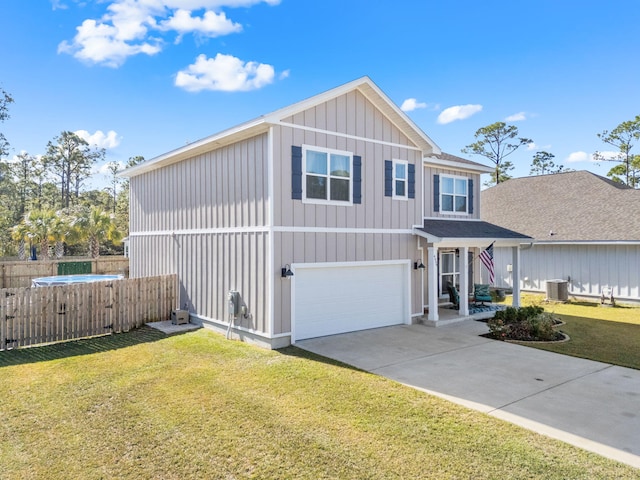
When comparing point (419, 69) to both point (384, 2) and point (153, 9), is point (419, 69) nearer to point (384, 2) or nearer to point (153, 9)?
point (384, 2)

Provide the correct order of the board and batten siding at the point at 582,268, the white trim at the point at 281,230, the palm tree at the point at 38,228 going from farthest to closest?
the palm tree at the point at 38,228
the board and batten siding at the point at 582,268
the white trim at the point at 281,230

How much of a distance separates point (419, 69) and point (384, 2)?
17.8ft

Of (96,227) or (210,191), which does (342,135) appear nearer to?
(210,191)

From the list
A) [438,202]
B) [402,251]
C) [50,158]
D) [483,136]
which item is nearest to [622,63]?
[438,202]

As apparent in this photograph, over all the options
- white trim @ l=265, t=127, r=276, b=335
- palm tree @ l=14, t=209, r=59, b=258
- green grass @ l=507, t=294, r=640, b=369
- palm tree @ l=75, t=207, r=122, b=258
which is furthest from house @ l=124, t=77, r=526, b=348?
palm tree @ l=14, t=209, r=59, b=258

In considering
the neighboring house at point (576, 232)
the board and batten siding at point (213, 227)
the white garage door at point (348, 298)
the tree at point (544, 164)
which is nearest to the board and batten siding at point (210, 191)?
the board and batten siding at point (213, 227)

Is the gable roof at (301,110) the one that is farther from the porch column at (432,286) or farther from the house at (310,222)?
the porch column at (432,286)

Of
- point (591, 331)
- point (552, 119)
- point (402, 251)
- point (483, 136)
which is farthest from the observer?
point (483, 136)

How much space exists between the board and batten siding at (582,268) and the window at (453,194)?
5.65 meters

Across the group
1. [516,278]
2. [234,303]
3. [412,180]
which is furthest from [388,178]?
[516,278]

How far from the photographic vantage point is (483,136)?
37.8 meters

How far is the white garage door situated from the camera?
965 cm

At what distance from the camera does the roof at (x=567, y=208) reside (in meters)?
16.0

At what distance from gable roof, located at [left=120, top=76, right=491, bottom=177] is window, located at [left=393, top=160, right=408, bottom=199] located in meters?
0.90
